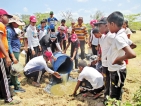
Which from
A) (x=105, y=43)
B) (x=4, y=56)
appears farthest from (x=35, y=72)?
(x=105, y=43)

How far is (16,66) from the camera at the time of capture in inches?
157

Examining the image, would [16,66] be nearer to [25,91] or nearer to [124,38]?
[25,91]

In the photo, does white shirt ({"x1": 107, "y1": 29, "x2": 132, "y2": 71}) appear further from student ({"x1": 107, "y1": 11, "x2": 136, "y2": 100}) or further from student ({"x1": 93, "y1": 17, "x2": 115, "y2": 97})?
student ({"x1": 93, "y1": 17, "x2": 115, "y2": 97})

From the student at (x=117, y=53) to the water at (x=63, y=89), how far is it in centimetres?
198

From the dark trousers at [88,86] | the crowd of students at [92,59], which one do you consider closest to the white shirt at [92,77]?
the crowd of students at [92,59]

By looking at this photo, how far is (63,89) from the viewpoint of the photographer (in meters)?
4.96

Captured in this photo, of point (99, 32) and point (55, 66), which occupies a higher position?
point (99, 32)

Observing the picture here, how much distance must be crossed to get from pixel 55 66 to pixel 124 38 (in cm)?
311

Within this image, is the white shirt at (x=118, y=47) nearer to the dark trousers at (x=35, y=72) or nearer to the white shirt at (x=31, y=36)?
the dark trousers at (x=35, y=72)

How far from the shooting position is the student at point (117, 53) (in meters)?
2.46

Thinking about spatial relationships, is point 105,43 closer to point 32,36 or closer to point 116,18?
point 116,18

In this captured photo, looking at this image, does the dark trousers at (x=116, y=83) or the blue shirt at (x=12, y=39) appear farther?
the blue shirt at (x=12, y=39)

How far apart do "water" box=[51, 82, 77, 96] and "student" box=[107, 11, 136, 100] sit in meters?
1.98

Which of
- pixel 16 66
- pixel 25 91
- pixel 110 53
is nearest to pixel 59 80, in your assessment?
pixel 25 91
